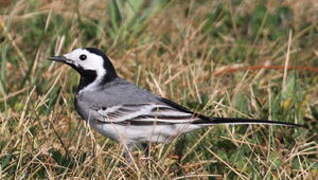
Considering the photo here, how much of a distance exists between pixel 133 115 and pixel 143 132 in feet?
0.40

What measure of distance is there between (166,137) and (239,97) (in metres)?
1.05

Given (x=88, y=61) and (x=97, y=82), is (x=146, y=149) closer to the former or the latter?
(x=97, y=82)

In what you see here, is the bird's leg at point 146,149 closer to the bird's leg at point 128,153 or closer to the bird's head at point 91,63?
the bird's leg at point 128,153

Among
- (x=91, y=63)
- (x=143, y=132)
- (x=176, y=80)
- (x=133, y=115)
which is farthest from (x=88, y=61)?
(x=176, y=80)

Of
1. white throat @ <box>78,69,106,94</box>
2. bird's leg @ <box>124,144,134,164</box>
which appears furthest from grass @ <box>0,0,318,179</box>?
white throat @ <box>78,69,106,94</box>

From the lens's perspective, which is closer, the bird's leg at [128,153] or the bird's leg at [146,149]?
the bird's leg at [128,153]

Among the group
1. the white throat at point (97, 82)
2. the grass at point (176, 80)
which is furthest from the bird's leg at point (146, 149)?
the white throat at point (97, 82)

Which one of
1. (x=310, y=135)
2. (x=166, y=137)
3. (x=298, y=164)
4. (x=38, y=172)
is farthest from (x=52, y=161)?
(x=310, y=135)

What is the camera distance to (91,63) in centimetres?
566

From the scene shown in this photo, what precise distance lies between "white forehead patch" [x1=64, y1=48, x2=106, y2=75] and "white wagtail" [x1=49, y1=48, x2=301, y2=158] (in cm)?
13

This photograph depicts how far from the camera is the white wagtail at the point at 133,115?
5066 millimetres

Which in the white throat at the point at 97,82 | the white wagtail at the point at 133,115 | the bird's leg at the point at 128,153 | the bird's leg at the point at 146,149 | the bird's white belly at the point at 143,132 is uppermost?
the white throat at the point at 97,82

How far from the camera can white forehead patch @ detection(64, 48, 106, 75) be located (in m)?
5.66

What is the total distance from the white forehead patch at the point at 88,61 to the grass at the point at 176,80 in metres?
0.33
